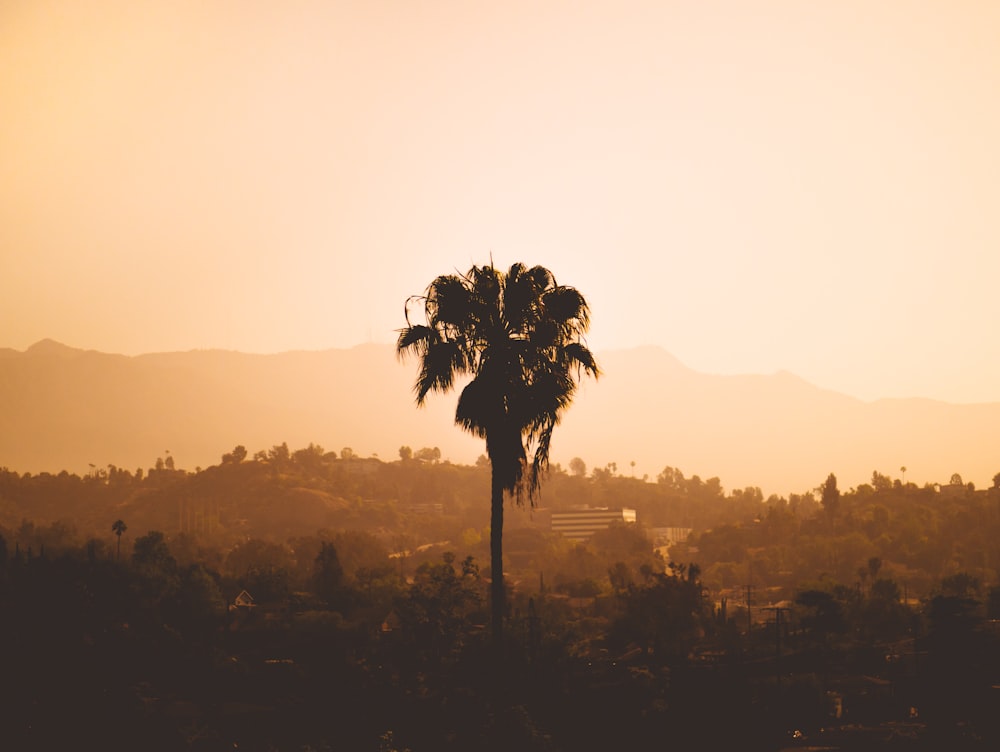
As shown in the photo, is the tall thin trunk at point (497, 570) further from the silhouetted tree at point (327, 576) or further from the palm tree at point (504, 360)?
the silhouetted tree at point (327, 576)

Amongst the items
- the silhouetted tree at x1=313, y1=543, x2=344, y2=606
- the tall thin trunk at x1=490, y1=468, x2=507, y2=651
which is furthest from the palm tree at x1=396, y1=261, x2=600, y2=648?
the silhouetted tree at x1=313, y1=543, x2=344, y2=606

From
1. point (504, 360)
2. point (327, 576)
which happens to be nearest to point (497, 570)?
point (504, 360)

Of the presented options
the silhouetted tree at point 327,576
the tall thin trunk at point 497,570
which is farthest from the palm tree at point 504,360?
the silhouetted tree at point 327,576

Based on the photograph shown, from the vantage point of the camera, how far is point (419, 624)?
2706 centimetres

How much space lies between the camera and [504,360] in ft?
70.8

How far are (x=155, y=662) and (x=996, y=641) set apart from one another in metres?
36.2

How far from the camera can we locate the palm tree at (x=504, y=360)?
21.3 metres

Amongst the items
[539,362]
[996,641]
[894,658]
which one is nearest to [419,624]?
[539,362]

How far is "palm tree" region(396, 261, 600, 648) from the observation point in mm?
21312

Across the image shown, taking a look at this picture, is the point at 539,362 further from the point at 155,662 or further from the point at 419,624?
the point at 155,662

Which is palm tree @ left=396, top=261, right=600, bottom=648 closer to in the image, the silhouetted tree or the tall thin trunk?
the tall thin trunk

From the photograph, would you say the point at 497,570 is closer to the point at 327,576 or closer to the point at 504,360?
the point at 504,360

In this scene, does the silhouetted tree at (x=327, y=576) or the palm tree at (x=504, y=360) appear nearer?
the palm tree at (x=504, y=360)

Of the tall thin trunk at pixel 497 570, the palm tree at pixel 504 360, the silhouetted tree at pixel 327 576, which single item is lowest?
the silhouetted tree at pixel 327 576
